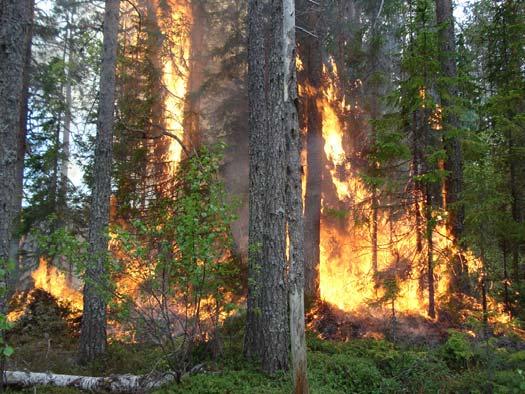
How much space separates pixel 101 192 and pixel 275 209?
13.8 ft

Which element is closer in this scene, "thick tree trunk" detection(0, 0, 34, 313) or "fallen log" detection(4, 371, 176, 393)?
"thick tree trunk" detection(0, 0, 34, 313)

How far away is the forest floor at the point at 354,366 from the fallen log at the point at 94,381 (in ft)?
1.05

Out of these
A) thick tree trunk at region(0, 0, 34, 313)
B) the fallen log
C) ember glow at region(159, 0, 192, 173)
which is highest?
ember glow at region(159, 0, 192, 173)

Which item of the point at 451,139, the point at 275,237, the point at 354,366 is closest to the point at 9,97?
the point at 275,237

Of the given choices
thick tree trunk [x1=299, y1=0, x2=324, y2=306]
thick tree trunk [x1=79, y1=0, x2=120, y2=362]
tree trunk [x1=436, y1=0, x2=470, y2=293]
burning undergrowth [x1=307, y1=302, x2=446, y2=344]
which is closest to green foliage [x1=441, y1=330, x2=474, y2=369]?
burning undergrowth [x1=307, y1=302, x2=446, y2=344]

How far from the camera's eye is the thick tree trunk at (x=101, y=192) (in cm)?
978

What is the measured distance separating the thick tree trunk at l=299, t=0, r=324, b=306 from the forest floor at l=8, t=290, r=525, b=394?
382cm

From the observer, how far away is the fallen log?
25.1 feet

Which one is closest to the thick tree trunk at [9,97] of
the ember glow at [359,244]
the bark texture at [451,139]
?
the ember glow at [359,244]

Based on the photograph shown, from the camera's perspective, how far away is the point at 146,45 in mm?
14547

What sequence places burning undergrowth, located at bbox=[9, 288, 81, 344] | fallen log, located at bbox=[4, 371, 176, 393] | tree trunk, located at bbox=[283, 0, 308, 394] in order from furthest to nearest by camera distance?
1. burning undergrowth, located at bbox=[9, 288, 81, 344]
2. fallen log, located at bbox=[4, 371, 176, 393]
3. tree trunk, located at bbox=[283, 0, 308, 394]

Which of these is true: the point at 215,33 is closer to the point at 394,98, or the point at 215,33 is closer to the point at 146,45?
the point at 146,45

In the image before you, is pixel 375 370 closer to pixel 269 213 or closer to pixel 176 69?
pixel 269 213

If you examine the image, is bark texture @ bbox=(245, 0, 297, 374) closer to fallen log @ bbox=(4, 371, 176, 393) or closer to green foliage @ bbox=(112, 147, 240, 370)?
green foliage @ bbox=(112, 147, 240, 370)
